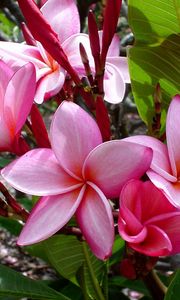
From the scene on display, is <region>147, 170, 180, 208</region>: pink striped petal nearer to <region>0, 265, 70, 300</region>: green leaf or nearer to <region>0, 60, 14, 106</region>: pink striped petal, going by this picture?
<region>0, 60, 14, 106</region>: pink striped petal

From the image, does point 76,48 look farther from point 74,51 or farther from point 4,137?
point 4,137

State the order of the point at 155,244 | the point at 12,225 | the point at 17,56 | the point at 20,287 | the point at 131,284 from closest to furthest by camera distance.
Result: the point at 155,244
the point at 17,56
the point at 20,287
the point at 12,225
the point at 131,284

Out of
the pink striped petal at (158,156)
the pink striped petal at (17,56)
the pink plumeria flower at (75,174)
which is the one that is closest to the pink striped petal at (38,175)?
the pink plumeria flower at (75,174)

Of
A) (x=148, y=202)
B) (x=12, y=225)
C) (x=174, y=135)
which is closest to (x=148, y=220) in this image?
(x=148, y=202)

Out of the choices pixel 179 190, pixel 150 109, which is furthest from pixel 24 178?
pixel 150 109

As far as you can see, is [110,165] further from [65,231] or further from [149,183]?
[65,231]

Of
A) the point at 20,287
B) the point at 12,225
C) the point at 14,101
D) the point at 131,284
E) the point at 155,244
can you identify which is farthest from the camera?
the point at 131,284

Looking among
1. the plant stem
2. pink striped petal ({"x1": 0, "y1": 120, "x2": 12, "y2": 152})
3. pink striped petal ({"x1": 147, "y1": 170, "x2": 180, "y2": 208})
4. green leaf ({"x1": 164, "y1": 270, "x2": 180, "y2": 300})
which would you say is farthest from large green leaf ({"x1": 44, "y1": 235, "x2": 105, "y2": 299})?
pink striped petal ({"x1": 147, "y1": 170, "x2": 180, "y2": 208})
